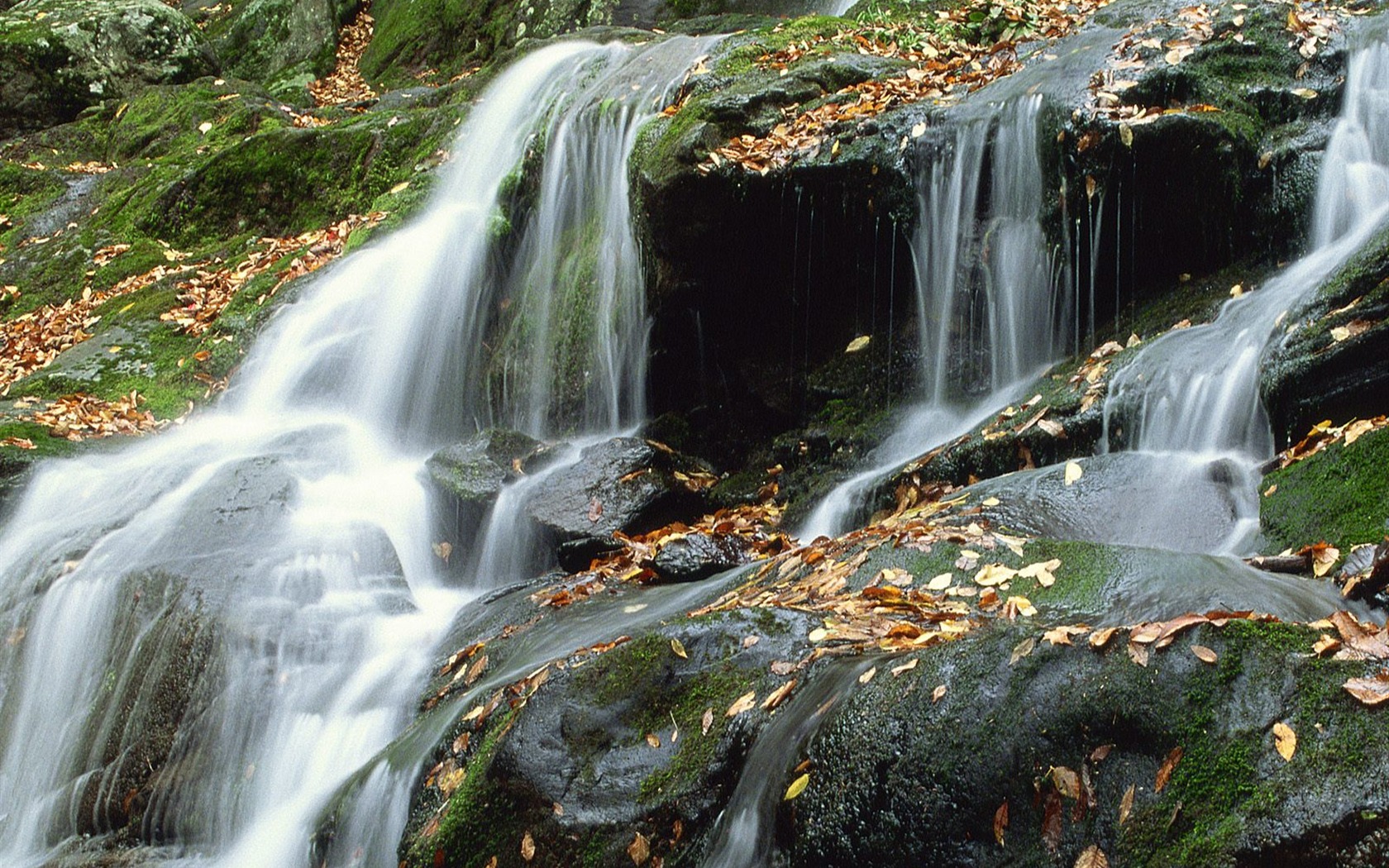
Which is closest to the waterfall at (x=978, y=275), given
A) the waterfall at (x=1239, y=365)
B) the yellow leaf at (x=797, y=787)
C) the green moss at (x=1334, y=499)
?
the waterfall at (x=1239, y=365)

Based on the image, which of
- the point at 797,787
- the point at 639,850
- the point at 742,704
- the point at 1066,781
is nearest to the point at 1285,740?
the point at 1066,781

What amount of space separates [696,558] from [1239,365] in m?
2.91

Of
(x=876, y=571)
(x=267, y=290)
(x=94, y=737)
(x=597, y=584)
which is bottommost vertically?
(x=94, y=737)

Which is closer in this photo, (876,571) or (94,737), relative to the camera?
(876,571)

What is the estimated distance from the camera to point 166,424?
30.0 feet

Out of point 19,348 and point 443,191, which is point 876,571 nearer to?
point 443,191

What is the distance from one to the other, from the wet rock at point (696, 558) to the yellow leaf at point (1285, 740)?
3.68 m

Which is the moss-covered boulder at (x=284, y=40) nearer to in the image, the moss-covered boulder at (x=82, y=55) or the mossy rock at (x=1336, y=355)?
the moss-covered boulder at (x=82, y=55)

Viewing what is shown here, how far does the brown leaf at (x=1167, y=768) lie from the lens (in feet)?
8.25

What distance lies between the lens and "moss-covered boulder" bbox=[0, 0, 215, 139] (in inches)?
606

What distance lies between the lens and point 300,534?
6.51 metres

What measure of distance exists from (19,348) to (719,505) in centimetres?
767

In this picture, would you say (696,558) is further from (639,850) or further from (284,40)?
(284,40)

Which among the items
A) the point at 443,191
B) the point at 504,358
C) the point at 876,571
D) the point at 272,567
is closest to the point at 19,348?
the point at 443,191
